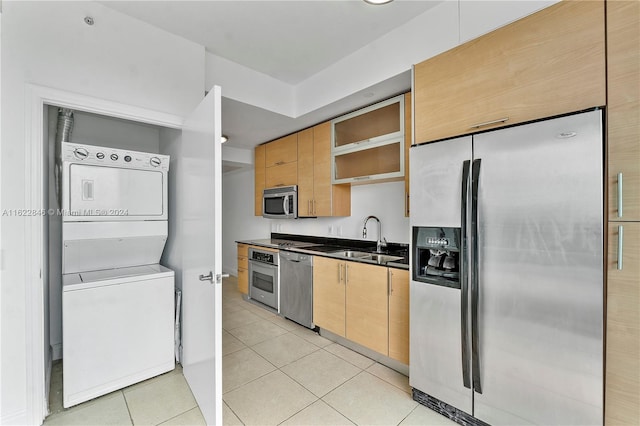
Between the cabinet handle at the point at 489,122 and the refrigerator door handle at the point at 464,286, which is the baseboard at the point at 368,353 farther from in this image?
the cabinet handle at the point at 489,122

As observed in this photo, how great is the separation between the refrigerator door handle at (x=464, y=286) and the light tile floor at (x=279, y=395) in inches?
15.5

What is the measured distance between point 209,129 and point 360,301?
1.78 m

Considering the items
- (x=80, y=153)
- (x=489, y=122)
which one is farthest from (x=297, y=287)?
(x=489, y=122)

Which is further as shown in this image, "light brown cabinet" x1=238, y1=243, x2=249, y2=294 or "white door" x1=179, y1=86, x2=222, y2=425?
"light brown cabinet" x1=238, y1=243, x2=249, y2=294

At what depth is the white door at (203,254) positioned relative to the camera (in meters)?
1.52

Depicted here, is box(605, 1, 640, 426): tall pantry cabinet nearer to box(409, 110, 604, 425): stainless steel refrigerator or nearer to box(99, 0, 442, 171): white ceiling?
box(409, 110, 604, 425): stainless steel refrigerator

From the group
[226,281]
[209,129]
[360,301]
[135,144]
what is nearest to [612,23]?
[209,129]

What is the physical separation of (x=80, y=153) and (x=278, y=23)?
168cm

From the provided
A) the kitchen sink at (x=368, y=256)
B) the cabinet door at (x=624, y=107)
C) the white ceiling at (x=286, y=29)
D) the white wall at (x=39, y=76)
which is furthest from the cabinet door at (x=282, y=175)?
the cabinet door at (x=624, y=107)

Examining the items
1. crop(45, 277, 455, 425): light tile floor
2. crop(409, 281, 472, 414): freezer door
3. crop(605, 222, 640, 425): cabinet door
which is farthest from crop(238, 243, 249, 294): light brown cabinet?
crop(605, 222, 640, 425): cabinet door

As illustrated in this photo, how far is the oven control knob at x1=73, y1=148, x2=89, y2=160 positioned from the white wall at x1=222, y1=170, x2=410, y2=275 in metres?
2.45

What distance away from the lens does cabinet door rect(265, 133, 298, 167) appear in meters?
3.60

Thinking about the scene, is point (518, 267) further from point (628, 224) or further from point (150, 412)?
point (150, 412)

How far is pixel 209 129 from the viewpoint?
161cm
